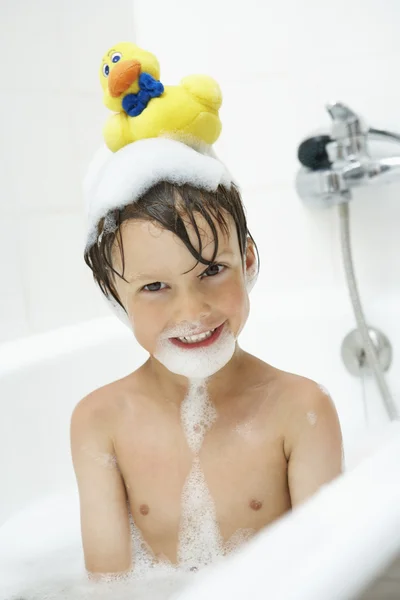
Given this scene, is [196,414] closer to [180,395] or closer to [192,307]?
[180,395]

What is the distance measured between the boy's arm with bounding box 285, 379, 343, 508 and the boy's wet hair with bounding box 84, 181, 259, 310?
0.19m

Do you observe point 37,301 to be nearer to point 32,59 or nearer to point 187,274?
point 32,59

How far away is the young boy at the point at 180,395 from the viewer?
0.71m

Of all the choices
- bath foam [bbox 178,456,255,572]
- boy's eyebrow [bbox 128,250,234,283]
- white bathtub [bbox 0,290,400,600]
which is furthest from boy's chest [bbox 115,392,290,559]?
boy's eyebrow [bbox 128,250,234,283]

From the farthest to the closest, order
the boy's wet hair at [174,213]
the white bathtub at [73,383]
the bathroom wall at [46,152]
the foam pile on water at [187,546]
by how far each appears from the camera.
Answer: the bathroom wall at [46,152] → the white bathtub at [73,383] → the foam pile on water at [187,546] → the boy's wet hair at [174,213]

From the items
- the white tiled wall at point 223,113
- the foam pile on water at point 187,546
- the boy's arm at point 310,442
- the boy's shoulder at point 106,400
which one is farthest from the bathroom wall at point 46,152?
the boy's arm at point 310,442

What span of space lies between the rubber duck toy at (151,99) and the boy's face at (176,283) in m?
0.11

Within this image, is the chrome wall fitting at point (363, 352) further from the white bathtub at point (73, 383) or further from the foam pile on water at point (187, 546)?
the foam pile on water at point (187, 546)

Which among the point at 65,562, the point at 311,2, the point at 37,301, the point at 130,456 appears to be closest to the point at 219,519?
the point at 130,456

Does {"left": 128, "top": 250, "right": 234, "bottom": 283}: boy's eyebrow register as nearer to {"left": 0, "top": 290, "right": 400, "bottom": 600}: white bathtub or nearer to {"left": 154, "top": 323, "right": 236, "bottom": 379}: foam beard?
{"left": 154, "top": 323, "right": 236, "bottom": 379}: foam beard

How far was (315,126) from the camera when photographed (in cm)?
137

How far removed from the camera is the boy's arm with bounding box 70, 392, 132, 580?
800 mm

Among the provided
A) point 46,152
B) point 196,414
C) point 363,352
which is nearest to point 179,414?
point 196,414

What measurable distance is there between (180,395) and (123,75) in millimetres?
389
